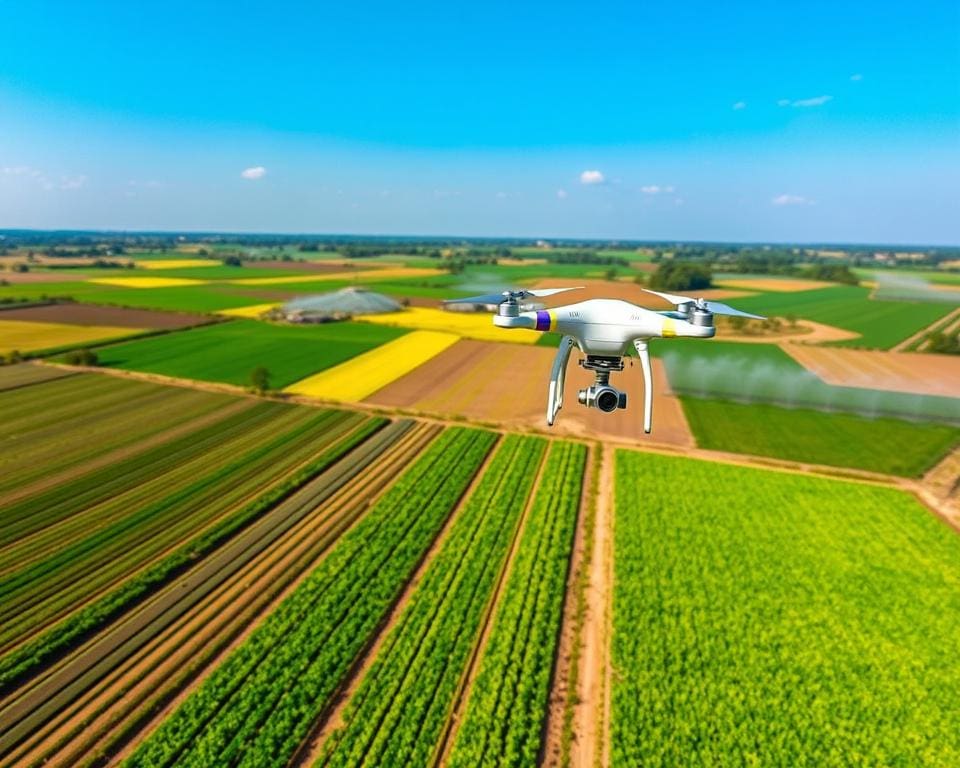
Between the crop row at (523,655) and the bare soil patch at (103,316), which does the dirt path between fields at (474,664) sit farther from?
the bare soil patch at (103,316)

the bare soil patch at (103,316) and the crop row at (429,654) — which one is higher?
the bare soil patch at (103,316)

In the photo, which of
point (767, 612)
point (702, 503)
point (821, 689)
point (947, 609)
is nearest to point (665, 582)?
point (767, 612)

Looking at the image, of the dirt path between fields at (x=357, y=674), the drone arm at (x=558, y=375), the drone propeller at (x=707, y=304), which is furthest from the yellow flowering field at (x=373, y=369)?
the drone propeller at (x=707, y=304)

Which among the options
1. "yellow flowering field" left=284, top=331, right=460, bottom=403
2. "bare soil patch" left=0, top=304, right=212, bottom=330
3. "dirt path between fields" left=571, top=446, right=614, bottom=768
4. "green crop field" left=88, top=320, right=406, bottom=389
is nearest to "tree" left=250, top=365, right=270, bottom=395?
"green crop field" left=88, top=320, right=406, bottom=389

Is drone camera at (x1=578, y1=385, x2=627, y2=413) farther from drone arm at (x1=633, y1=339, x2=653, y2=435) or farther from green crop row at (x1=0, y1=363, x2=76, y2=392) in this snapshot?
green crop row at (x1=0, y1=363, x2=76, y2=392)

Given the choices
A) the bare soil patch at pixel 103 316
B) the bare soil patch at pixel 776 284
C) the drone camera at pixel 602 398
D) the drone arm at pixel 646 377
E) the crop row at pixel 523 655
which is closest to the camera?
the drone arm at pixel 646 377

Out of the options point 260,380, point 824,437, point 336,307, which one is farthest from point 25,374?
point 824,437
